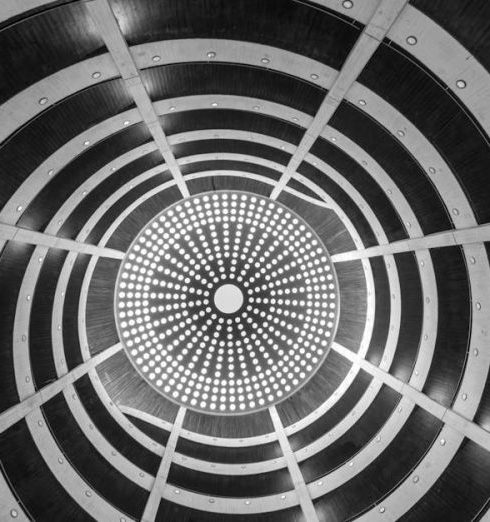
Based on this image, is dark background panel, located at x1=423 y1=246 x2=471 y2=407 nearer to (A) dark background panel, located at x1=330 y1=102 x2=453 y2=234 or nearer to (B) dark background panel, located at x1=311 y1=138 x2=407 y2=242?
(A) dark background panel, located at x1=330 y1=102 x2=453 y2=234

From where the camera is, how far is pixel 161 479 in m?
21.0

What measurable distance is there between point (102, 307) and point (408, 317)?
15253 millimetres

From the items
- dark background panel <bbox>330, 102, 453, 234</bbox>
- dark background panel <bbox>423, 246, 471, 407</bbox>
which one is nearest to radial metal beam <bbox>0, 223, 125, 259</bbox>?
dark background panel <bbox>330, 102, 453, 234</bbox>

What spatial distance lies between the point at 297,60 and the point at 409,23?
3516 millimetres

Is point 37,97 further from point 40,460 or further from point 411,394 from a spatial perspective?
point 411,394

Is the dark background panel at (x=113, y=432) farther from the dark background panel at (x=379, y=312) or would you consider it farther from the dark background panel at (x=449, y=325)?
the dark background panel at (x=449, y=325)

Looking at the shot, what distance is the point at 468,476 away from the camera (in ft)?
53.0

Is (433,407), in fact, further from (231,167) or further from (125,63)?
(125,63)

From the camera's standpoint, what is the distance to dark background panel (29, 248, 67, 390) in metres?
17.4

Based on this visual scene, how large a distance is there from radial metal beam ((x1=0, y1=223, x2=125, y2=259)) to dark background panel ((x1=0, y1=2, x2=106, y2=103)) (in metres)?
4.24

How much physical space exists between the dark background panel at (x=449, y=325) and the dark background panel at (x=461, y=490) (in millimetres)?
1960

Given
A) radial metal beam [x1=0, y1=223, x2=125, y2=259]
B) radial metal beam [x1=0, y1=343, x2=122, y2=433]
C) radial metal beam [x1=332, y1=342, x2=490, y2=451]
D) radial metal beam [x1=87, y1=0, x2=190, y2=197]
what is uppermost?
radial metal beam [x1=87, y1=0, x2=190, y2=197]

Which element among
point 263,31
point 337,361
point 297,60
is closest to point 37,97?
point 263,31

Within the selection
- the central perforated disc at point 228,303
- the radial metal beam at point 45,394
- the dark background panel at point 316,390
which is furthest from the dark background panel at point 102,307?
the dark background panel at point 316,390
